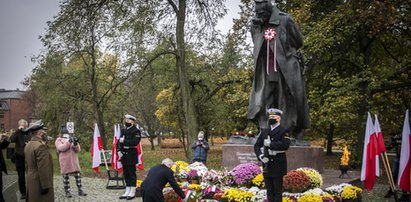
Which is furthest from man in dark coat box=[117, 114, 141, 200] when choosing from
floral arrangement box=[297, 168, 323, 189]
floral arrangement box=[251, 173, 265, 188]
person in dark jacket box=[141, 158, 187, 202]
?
floral arrangement box=[297, 168, 323, 189]

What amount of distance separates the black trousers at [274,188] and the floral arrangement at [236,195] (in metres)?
1.30

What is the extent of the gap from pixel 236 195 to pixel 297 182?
3.72 feet

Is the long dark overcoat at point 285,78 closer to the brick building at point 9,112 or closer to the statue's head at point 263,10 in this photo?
the statue's head at point 263,10

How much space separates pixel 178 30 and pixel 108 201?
487 inches

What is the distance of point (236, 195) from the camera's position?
8.30 metres

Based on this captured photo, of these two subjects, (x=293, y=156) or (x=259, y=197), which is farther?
(x=293, y=156)

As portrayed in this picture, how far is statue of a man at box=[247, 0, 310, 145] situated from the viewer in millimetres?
9555

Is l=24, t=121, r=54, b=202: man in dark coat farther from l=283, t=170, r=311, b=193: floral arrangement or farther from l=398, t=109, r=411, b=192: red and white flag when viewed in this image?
l=398, t=109, r=411, b=192: red and white flag

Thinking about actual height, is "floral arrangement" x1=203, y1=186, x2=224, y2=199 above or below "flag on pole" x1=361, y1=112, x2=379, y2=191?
below

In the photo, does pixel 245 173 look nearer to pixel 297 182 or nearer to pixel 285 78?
pixel 297 182

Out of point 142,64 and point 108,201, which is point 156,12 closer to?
point 142,64

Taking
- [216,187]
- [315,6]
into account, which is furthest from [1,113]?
[216,187]

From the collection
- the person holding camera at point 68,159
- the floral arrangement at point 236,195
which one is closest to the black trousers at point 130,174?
the person holding camera at point 68,159

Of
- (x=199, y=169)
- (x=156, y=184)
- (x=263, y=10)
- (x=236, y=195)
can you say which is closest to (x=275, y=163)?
(x=236, y=195)
